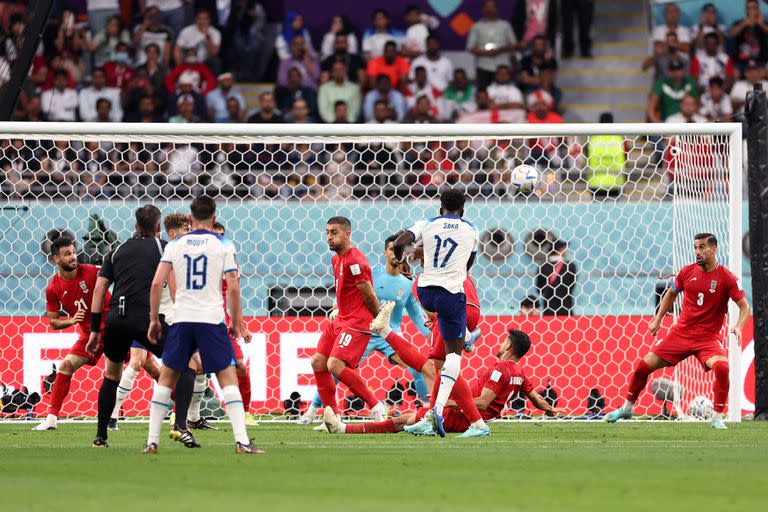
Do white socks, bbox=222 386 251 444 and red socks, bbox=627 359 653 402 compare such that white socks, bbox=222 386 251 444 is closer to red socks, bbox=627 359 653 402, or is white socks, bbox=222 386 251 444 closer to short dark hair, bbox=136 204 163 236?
short dark hair, bbox=136 204 163 236

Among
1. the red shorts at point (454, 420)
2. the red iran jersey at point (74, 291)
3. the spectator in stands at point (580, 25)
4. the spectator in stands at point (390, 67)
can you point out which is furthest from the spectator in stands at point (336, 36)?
the red shorts at point (454, 420)

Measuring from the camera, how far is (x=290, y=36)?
74.7ft

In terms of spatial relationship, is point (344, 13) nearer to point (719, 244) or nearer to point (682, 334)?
point (719, 244)

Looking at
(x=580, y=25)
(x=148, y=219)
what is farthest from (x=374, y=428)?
(x=580, y=25)

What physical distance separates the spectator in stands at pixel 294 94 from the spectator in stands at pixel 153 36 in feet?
6.55

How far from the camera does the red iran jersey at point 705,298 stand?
13.6m

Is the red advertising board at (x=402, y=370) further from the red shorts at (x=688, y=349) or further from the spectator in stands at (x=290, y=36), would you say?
the spectator in stands at (x=290, y=36)

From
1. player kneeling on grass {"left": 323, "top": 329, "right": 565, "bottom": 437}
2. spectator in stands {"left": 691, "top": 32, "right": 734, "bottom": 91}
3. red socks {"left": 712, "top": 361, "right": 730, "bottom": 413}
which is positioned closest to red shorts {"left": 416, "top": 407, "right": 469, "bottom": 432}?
player kneeling on grass {"left": 323, "top": 329, "right": 565, "bottom": 437}

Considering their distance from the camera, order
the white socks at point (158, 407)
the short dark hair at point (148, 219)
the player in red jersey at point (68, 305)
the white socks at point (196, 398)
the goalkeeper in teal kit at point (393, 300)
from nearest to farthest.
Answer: the white socks at point (158, 407)
the short dark hair at point (148, 219)
the player in red jersey at point (68, 305)
the white socks at point (196, 398)
the goalkeeper in teal kit at point (393, 300)

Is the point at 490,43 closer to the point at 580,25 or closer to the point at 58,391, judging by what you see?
the point at 580,25

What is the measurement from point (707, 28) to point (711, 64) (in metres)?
0.80

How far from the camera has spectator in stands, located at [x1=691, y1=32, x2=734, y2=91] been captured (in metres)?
22.2

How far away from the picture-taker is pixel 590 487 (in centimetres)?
725

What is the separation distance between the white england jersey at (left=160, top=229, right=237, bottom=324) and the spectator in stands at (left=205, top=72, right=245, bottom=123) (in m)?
11.7
